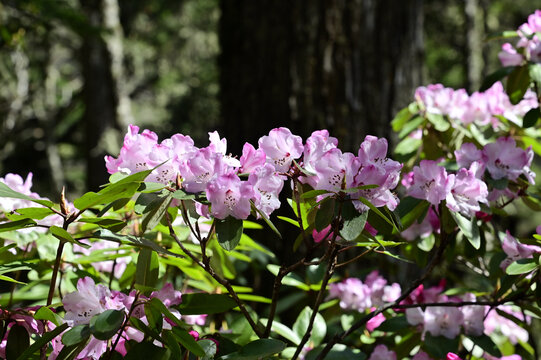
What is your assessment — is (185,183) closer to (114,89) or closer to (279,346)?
(279,346)

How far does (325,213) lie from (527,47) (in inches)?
34.3

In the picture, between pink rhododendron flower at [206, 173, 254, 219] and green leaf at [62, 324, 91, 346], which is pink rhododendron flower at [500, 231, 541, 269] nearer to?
pink rhododendron flower at [206, 173, 254, 219]

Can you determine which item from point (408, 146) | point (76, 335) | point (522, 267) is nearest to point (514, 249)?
point (522, 267)

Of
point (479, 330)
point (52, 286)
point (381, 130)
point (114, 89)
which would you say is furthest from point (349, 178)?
point (114, 89)

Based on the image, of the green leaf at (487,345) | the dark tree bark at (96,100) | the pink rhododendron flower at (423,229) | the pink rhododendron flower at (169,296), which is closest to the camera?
the pink rhododendron flower at (169,296)

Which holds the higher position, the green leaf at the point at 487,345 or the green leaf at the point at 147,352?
the green leaf at the point at 147,352

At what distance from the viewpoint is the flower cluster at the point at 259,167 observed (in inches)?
30.5

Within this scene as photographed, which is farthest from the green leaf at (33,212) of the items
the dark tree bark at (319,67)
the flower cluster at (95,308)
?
the dark tree bark at (319,67)

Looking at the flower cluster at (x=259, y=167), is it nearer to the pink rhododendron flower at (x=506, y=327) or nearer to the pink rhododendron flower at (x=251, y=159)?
the pink rhododendron flower at (x=251, y=159)

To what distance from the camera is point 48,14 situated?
3939 mm

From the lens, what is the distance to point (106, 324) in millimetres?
685

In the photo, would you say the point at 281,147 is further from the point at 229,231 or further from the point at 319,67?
the point at 319,67

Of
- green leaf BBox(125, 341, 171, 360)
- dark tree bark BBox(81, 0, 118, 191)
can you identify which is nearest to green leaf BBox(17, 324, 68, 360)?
green leaf BBox(125, 341, 171, 360)

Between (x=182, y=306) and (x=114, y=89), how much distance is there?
606 cm
